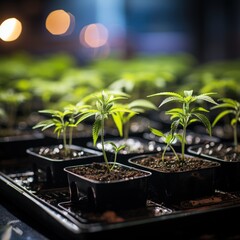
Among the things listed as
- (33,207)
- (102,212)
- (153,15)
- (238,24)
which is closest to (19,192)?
(33,207)

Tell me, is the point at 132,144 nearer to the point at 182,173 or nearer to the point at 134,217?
the point at 182,173

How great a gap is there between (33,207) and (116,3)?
11.9 metres

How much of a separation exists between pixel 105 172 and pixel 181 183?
0.26 meters

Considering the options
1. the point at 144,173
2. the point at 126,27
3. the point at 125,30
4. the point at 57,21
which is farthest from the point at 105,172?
the point at 126,27

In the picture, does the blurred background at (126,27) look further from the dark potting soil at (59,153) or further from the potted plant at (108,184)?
the potted plant at (108,184)

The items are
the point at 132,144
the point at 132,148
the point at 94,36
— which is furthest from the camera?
the point at 94,36

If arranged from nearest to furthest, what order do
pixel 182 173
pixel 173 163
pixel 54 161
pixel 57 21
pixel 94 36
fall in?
pixel 182 173 < pixel 173 163 < pixel 54 161 < pixel 57 21 < pixel 94 36

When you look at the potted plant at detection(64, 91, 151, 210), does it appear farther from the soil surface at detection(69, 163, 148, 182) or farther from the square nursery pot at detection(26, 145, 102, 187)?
the square nursery pot at detection(26, 145, 102, 187)

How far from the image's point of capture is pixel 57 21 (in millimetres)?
9742

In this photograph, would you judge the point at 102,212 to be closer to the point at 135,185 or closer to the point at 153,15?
the point at 135,185

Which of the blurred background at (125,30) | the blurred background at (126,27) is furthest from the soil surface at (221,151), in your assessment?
the blurred background at (126,27)

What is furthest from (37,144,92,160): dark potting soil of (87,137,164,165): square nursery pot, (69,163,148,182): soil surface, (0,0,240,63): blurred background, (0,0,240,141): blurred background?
(0,0,240,63): blurred background

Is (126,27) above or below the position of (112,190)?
above

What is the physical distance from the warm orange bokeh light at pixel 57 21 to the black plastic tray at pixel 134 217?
7582 millimetres
